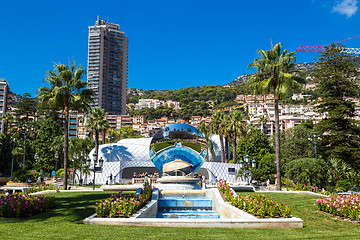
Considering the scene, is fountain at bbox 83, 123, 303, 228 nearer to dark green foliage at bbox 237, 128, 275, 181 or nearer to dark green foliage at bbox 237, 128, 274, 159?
dark green foliage at bbox 237, 128, 275, 181

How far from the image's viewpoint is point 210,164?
46531 mm

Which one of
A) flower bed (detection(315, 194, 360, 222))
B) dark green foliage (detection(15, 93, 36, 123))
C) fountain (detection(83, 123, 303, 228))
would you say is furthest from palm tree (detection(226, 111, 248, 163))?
dark green foliage (detection(15, 93, 36, 123))

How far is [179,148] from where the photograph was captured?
30312 mm

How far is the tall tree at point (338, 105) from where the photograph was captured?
35.2m

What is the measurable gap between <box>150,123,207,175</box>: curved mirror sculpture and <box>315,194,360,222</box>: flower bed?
1760 cm

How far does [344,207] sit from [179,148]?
19868 mm

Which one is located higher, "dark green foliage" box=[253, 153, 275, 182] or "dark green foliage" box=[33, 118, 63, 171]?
"dark green foliage" box=[33, 118, 63, 171]

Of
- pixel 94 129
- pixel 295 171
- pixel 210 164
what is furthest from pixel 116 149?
pixel 295 171

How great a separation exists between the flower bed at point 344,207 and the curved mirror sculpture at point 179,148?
17.6 meters

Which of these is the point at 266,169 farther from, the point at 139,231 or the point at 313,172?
the point at 139,231

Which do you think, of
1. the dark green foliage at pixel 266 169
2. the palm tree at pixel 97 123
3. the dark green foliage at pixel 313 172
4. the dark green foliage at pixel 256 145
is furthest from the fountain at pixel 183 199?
the dark green foliage at pixel 256 145

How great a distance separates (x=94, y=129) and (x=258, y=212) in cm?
4228

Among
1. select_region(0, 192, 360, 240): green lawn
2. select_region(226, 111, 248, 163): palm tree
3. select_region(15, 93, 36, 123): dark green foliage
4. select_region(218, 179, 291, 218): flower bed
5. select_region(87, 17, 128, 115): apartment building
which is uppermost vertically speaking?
select_region(87, 17, 128, 115): apartment building

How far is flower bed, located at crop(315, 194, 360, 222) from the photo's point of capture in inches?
432
